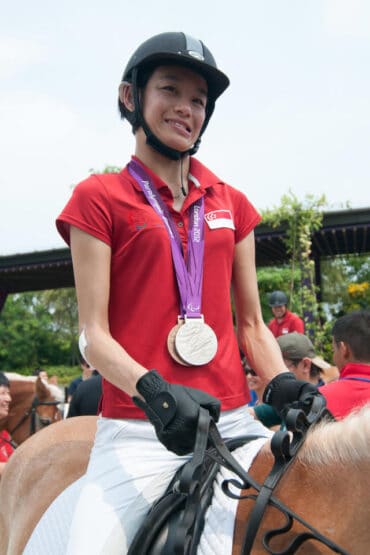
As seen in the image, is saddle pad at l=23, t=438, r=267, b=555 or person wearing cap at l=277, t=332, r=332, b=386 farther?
person wearing cap at l=277, t=332, r=332, b=386

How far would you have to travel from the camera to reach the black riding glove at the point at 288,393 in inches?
74.0

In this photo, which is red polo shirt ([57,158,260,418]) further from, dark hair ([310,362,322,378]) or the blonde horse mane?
the blonde horse mane

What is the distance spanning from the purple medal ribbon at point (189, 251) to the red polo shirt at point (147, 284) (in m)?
0.02

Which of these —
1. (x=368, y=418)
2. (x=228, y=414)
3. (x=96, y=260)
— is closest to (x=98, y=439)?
(x=228, y=414)

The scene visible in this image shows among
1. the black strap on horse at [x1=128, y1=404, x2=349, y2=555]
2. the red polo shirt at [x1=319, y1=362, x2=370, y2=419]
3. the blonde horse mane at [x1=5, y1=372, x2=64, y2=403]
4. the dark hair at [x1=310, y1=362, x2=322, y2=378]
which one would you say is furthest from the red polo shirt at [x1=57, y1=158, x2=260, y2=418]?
the blonde horse mane at [x1=5, y1=372, x2=64, y2=403]

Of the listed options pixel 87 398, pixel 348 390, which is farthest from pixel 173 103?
pixel 87 398

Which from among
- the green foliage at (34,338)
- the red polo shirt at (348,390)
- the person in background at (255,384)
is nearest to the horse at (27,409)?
the person in background at (255,384)

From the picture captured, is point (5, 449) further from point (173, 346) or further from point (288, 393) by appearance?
point (288, 393)

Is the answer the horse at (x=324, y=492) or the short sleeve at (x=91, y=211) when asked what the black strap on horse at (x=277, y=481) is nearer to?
the horse at (x=324, y=492)

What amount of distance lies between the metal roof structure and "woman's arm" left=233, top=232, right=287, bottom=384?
11.5m

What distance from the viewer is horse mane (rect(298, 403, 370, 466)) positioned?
1590 millimetres

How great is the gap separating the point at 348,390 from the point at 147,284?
7.21 feet

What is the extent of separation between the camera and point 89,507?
6.19 feet

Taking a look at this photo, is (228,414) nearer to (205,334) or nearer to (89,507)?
(205,334)
